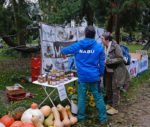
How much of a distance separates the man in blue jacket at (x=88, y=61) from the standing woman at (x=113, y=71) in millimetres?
1098

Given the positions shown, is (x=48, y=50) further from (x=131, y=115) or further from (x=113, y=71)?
(x=131, y=115)

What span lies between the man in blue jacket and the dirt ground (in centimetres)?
37

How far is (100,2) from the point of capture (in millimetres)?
16406

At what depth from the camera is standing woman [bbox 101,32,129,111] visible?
821 cm

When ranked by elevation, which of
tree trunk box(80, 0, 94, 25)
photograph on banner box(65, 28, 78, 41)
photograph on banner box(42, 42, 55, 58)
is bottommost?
photograph on banner box(42, 42, 55, 58)

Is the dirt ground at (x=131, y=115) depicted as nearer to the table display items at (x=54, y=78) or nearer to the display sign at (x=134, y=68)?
the table display items at (x=54, y=78)

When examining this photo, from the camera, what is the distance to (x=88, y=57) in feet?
23.2

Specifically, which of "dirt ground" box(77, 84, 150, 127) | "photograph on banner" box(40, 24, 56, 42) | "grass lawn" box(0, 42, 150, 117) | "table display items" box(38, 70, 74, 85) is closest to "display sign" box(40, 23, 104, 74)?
"photograph on banner" box(40, 24, 56, 42)

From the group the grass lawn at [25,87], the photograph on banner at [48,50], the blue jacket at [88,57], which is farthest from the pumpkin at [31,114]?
the photograph on banner at [48,50]

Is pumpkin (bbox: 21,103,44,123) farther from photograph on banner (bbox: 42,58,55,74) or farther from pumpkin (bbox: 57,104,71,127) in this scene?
photograph on banner (bbox: 42,58,55,74)

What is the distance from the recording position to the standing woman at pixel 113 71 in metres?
8.21

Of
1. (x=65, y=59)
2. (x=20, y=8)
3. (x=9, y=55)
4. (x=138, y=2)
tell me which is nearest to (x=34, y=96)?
(x=65, y=59)

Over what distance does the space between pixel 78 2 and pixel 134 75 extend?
455cm

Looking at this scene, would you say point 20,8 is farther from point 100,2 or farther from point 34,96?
point 34,96
